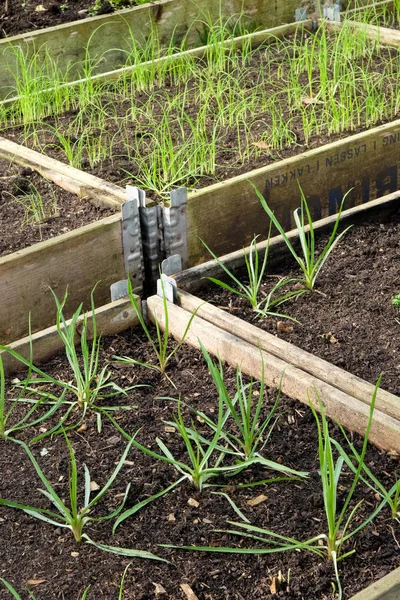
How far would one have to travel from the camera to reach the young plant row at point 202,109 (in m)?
3.74

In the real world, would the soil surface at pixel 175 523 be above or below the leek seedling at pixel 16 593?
below

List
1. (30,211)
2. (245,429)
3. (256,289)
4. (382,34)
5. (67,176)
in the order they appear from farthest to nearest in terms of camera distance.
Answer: (382,34)
(67,176)
(30,211)
(256,289)
(245,429)

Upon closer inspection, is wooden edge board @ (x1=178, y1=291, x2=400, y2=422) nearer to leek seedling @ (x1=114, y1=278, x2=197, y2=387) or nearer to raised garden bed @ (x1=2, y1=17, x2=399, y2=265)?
leek seedling @ (x1=114, y1=278, x2=197, y2=387)

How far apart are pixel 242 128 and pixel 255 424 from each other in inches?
81.4

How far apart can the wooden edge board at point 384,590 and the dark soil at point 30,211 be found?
1.81m

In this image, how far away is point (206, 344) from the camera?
2812 millimetres

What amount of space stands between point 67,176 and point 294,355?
142 cm

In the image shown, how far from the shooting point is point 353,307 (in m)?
2.96

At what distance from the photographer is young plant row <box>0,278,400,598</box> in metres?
2.06

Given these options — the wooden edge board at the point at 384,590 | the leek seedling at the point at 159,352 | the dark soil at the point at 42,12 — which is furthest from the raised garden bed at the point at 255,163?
the wooden edge board at the point at 384,590

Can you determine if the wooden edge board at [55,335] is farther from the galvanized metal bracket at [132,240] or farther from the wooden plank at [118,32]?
the wooden plank at [118,32]

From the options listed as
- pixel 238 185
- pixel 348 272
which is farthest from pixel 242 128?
pixel 348 272

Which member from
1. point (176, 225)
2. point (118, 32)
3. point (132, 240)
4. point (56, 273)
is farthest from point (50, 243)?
point (118, 32)

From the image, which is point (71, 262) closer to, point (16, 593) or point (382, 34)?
point (16, 593)
